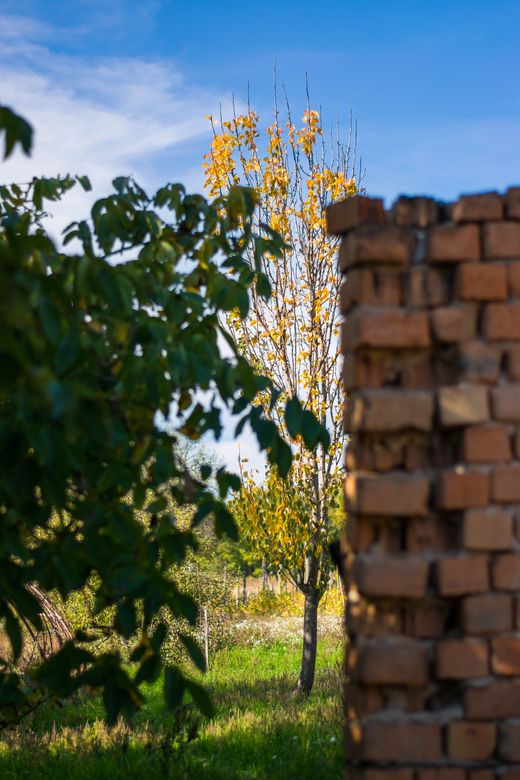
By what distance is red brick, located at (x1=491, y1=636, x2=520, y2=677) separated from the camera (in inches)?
109

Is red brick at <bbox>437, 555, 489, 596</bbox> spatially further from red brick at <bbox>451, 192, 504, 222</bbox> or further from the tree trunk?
the tree trunk

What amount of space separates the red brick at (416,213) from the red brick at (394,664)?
133 centimetres

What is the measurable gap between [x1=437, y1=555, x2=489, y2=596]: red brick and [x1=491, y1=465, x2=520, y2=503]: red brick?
0.19 m

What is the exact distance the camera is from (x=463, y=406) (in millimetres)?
2783

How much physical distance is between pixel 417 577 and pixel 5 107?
1.91 metres

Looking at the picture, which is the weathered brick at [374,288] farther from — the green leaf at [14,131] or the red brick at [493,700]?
the red brick at [493,700]

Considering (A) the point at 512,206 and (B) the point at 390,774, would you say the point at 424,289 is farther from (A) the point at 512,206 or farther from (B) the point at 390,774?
(B) the point at 390,774

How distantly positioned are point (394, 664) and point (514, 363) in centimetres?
101

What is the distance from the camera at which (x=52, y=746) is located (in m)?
7.05

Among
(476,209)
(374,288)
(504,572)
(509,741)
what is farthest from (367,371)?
(509,741)

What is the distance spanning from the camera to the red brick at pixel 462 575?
2.73 meters

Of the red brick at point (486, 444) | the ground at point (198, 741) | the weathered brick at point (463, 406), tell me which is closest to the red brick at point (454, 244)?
the weathered brick at point (463, 406)

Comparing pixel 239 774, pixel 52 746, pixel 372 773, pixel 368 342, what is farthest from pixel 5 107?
pixel 52 746

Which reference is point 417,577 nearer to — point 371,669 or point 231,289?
point 371,669
